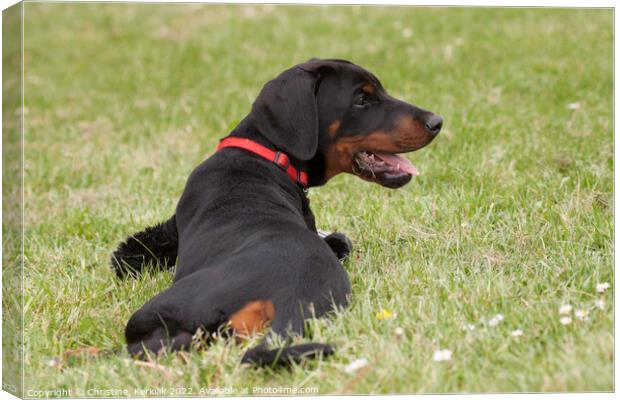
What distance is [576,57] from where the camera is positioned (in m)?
7.99

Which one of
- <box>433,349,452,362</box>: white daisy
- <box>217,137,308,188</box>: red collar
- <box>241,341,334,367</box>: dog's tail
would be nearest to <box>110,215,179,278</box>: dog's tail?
<box>217,137,308,188</box>: red collar

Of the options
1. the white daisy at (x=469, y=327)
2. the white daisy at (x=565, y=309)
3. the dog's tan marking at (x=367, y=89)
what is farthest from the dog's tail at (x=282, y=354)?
the dog's tan marking at (x=367, y=89)

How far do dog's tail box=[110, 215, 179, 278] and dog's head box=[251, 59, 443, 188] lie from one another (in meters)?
0.80

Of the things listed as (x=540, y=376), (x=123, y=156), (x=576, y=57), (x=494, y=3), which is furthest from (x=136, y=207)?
(x=576, y=57)

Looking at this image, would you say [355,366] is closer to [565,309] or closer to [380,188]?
[565,309]

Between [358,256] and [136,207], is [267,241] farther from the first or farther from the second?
[136,207]

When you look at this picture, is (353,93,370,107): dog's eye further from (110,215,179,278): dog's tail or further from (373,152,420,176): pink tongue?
(110,215,179,278): dog's tail

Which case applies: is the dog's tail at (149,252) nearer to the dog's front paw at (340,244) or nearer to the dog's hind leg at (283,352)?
the dog's front paw at (340,244)

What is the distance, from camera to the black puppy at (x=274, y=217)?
3.35 m

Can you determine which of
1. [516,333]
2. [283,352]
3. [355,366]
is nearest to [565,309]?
[516,333]

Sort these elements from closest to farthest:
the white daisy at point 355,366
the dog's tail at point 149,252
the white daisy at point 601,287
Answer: the white daisy at point 355,366 < the white daisy at point 601,287 < the dog's tail at point 149,252

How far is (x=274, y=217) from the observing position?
12.3ft

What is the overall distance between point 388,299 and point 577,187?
5.59 ft

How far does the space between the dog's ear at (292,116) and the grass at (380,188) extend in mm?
634
